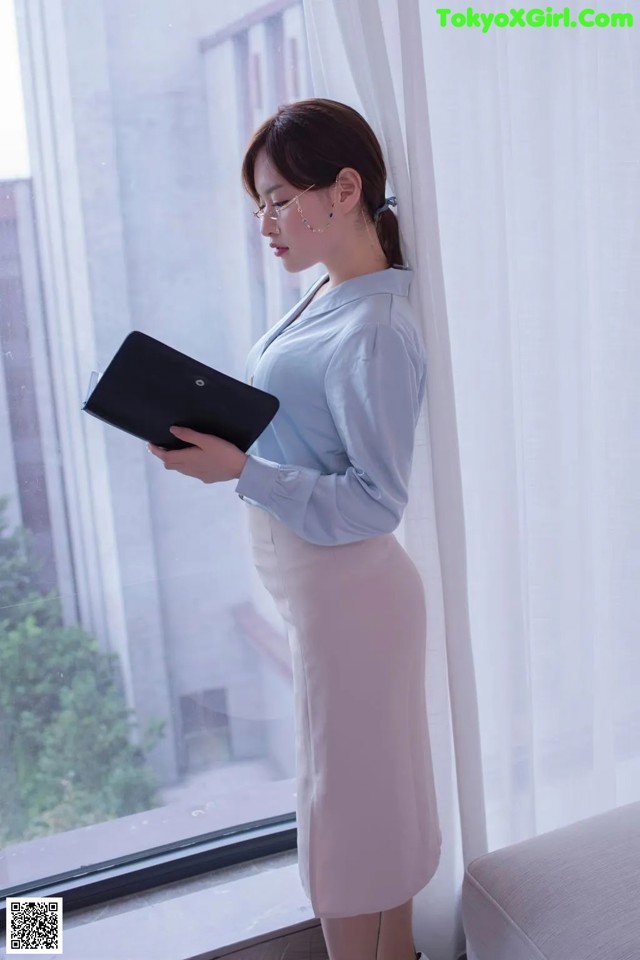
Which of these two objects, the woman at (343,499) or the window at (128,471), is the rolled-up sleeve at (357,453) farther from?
the window at (128,471)

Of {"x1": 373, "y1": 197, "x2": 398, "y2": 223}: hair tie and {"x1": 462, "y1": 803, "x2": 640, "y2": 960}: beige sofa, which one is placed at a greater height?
{"x1": 373, "y1": 197, "x2": 398, "y2": 223}: hair tie

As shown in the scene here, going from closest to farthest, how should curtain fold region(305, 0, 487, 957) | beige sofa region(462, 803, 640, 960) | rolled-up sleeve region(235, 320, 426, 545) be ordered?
beige sofa region(462, 803, 640, 960) < rolled-up sleeve region(235, 320, 426, 545) < curtain fold region(305, 0, 487, 957)

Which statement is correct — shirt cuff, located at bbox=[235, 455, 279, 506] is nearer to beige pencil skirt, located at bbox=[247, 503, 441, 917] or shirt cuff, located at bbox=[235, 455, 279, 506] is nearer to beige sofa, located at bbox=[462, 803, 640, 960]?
beige pencil skirt, located at bbox=[247, 503, 441, 917]

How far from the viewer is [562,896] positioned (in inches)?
44.8

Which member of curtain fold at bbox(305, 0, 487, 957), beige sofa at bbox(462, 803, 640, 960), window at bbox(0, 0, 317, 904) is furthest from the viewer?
window at bbox(0, 0, 317, 904)

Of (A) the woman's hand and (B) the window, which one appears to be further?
(B) the window

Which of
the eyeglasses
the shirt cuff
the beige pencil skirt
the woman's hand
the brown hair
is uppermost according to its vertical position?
the brown hair

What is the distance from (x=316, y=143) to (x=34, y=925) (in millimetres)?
1407

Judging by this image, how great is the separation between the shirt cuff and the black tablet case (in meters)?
0.04

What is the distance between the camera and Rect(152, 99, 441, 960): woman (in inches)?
48.2

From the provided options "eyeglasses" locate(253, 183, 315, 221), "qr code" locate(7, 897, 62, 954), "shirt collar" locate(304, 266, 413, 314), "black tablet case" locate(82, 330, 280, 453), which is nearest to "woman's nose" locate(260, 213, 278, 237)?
"eyeglasses" locate(253, 183, 315, 221)

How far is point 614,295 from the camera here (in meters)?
1.67

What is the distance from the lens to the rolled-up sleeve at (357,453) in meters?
1.21

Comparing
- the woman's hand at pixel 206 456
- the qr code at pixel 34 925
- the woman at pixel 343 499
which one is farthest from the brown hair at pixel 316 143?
the qr code at pixel 34 925
